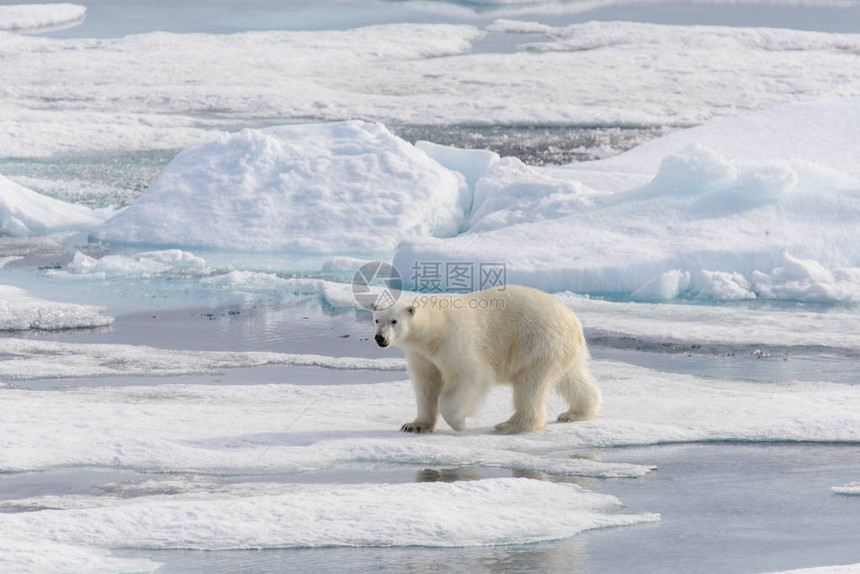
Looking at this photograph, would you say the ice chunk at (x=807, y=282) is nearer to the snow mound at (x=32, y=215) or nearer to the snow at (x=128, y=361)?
the snow at (x=128, y=361)

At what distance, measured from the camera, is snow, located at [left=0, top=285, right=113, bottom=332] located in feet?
28.6

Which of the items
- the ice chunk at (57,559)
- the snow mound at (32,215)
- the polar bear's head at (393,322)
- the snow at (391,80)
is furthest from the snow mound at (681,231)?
the snow at (391,80)

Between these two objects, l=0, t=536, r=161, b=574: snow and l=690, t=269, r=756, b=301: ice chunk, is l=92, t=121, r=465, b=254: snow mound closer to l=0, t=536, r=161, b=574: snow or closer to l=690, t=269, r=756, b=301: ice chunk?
l=690, t=269, r=756, b=301: ice chunk

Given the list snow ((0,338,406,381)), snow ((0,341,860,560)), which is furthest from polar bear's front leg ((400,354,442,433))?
snow ((0,338,406,381))

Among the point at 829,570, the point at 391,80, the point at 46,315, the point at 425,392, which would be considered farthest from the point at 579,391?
the point at 391,80

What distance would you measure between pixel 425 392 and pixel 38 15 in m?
27.6

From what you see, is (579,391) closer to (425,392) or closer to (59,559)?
(425,392)

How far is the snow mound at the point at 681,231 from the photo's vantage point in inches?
375

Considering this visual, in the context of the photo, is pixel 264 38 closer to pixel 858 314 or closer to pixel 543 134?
pixel 543 134

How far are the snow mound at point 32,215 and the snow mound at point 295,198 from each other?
2.56 ft

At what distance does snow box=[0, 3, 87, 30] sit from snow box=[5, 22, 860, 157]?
144 inches

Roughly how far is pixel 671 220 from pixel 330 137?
4.37 m

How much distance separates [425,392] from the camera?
5645 mm

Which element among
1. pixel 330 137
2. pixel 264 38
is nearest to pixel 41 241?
pixel 330 137
